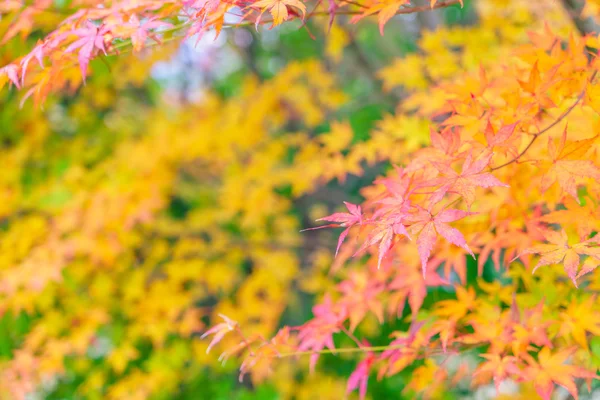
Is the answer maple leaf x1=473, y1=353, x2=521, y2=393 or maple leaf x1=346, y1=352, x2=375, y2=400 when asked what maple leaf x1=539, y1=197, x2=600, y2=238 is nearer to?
maple leaf x1=473, y1=353, x2=521, y2=393

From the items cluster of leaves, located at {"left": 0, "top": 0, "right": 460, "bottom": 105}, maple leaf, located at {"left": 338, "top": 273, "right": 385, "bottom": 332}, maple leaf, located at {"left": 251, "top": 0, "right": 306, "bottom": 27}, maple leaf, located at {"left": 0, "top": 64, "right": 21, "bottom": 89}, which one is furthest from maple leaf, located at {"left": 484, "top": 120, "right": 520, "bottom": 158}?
maple leaf, located at {"left": 0, "top": 64, "right": 21, "bottom": 89}

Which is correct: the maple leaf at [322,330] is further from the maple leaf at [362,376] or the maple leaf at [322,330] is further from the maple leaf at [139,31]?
the maple leaf at [139,31]

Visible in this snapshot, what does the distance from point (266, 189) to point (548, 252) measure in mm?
1891

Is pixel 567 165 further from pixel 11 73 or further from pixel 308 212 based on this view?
pixel 308 212

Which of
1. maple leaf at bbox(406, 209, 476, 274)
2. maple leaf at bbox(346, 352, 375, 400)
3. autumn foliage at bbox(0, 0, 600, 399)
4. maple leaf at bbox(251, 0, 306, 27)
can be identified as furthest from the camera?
maple leaf at bbox(346, 352, 375, 400)

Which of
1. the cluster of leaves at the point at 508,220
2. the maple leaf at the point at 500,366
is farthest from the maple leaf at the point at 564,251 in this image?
the maple leaf at the point at 500,366

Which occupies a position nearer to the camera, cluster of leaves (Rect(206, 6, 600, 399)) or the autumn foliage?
cluster of leaves (Rect(206, 6, 600, 399))

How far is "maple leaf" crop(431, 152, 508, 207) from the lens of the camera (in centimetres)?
93

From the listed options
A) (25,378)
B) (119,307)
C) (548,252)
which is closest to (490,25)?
(548,252)

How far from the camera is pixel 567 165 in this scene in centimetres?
98

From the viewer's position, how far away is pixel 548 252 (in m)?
1.02

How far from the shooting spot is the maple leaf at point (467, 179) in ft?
3.05

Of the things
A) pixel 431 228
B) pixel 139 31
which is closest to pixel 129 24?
pixel 139 31

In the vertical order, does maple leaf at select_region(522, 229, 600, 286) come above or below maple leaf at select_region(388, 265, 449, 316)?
above
